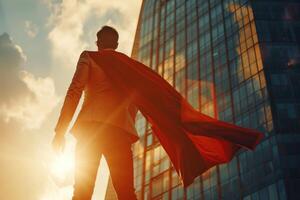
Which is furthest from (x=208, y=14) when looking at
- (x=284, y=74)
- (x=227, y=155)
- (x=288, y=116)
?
(x=227, y=155)

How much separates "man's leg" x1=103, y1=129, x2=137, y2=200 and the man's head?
93 cm

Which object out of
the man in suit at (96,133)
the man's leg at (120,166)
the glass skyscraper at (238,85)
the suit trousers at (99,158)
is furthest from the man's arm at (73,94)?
the glass skyscraper at (238,85)

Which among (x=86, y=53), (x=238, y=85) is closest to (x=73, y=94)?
(x=86, y=53)

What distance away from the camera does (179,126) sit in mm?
4547

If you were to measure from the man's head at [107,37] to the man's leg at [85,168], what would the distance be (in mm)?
995

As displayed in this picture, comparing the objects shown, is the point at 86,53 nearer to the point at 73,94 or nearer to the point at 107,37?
the point at 107,37

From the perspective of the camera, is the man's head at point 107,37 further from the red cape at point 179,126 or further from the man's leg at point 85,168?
the man's leg at point 85,168

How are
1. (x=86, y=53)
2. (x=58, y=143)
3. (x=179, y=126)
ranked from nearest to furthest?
(x=58, y=143) → (x=86, y=53) → (x=179, y=126)

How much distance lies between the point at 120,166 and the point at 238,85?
137 feet

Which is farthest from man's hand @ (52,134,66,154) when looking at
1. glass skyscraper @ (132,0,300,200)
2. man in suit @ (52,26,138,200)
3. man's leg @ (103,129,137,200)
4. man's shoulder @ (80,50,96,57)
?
glass skyscraper @ (132,0,300,200)

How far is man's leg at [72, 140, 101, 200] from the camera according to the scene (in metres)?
3.71

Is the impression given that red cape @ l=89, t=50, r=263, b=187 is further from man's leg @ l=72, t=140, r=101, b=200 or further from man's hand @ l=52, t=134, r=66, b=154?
man's hand @ l=52, t=134, r=66, b=154

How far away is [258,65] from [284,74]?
2.52 metres

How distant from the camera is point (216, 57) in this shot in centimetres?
5116
